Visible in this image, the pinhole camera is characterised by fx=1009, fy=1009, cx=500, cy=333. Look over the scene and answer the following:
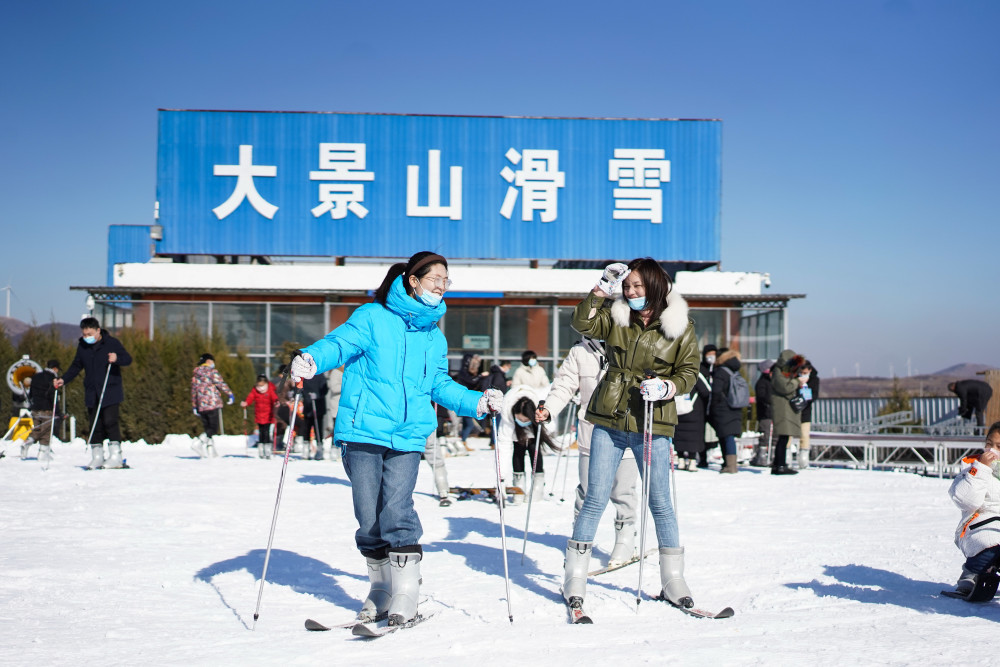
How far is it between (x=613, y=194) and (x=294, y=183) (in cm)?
906

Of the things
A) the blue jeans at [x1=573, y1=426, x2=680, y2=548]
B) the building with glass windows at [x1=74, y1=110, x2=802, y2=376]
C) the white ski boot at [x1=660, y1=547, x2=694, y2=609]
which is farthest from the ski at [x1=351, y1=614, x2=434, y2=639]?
the building with glass windows at [x1=74, y1=110, x2=802, y2=376]

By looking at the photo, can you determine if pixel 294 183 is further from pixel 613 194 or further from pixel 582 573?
pixel 582 573

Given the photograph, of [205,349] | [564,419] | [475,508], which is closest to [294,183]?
[205,349]

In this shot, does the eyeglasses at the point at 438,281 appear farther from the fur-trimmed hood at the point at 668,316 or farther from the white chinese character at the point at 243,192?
the white chinese character at the point at 243,192

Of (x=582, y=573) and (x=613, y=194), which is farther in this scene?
(x=613, y=194)

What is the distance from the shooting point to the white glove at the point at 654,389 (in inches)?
195

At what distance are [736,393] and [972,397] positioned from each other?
7077 millimetres

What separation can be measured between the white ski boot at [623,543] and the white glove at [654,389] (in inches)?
75.5

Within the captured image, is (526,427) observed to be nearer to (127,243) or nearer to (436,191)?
(436,191)

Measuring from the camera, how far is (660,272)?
5.23 m

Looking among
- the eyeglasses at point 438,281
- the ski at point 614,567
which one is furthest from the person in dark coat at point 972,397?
the eyeglasses at point 438,281

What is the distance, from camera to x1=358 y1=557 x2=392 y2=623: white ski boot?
490 cm

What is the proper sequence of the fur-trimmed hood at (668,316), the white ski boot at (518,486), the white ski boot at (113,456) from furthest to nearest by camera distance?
the white ski boot at (113,456)
the white ski boot at (518,486)
the fur-trimmed hood at (668,316)

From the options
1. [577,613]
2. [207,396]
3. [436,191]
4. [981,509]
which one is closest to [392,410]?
[577,613]
